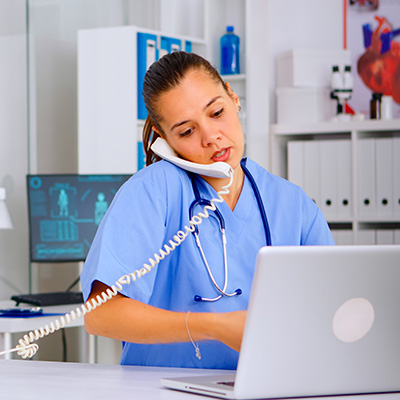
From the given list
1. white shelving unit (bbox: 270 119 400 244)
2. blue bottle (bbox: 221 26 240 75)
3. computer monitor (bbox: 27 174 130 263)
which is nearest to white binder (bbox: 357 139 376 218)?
white shelving unit (bbox: 270 119 400 244)

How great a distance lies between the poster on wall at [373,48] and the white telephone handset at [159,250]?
2867mm

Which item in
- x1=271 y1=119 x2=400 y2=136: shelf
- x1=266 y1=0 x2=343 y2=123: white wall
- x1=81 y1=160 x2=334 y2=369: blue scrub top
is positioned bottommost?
x1=81 y1=160 x2=334 y2=369: blue scrub top

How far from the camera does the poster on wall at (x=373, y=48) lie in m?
4.15

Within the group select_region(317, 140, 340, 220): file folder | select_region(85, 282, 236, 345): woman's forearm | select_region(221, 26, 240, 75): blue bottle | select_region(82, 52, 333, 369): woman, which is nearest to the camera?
select_region(85, 282, 236, 345): woman's forearm

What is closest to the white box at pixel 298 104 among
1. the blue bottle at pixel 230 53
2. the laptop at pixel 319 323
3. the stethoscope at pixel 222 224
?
the blue bottle at pixel 230 53

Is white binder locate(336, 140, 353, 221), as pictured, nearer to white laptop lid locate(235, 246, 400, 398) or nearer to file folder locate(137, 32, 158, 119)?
file folder locate(137, 32, 158, 119)

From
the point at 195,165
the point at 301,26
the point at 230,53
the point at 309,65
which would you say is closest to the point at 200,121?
the point at 195,165

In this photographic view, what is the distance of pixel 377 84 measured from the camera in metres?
4.18

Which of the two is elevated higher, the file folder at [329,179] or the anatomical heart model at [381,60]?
the anatomical heart model at [381,60]

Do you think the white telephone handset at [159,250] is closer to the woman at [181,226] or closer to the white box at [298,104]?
the woman at [181,226]

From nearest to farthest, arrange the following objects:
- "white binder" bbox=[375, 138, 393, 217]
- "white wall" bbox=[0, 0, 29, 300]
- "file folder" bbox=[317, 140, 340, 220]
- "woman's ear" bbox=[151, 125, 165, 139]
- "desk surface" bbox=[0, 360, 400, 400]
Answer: "desk surface" bbox=[0, 360, 400, 400] < "woman's ear" bbox=[151, 125, 165, 139] < "white wall" bbox=[0, 0, 29, 300] < "white binder" bbox=[375, 138, 393, 217] < "file folder" bbox=[317, 140, 340, 220]

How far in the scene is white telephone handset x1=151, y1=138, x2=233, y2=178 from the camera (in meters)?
1.45

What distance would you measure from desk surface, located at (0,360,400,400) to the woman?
0.06m

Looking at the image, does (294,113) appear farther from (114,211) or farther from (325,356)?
(325,356)
